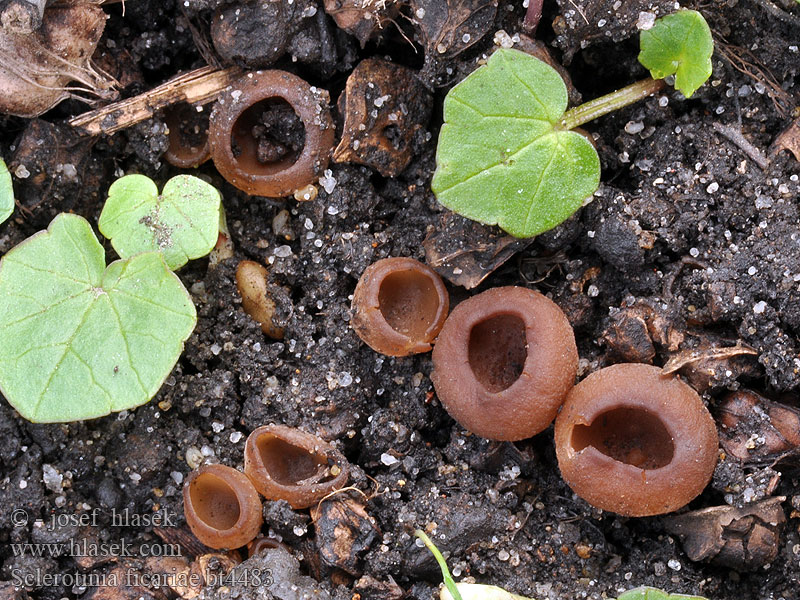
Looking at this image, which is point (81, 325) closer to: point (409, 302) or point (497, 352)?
point (409, 302)

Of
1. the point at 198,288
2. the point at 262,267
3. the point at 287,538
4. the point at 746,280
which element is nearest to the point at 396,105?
the point at 262,267

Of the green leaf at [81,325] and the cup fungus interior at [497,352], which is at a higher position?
the green leaf at [81,325]

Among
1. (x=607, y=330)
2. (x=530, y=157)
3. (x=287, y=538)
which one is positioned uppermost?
(x=530, y=157)

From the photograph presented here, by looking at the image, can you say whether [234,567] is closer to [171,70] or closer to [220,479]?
[220,479]

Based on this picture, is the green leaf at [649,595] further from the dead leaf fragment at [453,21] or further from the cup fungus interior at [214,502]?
the dead leaf fragment at [453,21]

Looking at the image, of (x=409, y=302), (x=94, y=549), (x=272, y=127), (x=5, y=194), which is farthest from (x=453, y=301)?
(x=5, y=194)

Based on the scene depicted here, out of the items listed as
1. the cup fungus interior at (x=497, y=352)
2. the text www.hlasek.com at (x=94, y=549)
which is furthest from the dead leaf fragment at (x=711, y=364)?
the text www.hlasek.com at (x=94, y=549)
